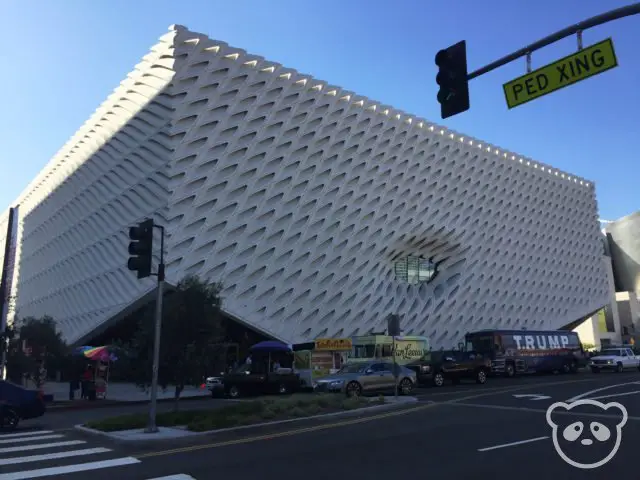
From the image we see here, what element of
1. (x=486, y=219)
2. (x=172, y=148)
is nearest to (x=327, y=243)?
(x=172, y=148)

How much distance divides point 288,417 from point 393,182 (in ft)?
130

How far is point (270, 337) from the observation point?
139 ft

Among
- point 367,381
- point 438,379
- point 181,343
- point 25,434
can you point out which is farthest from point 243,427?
point 438,379

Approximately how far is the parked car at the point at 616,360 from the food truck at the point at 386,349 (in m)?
13.2

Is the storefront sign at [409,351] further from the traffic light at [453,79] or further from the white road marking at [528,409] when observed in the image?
the traffic light at [453,79]

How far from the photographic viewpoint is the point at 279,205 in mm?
43562

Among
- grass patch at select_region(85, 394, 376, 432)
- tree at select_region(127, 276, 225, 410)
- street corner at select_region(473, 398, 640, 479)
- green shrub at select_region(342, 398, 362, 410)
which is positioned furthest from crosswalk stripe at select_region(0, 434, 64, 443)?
street corner at select_region(473, 398, 640, 479)

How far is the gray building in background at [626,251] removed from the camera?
10650cm

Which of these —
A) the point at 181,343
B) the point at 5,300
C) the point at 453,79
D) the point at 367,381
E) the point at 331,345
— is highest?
the point at 453,79

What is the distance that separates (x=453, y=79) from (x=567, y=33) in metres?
1.71

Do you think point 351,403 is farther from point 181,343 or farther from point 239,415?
point 181,343

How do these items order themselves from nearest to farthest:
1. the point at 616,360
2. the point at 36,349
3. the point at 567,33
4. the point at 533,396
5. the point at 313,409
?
the point at 567,33, the point at 313,409, the point at 533,396, the point at 36,349, the point at 616,360

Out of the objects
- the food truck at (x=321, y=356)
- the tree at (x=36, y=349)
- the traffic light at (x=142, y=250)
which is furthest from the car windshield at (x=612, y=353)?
the tree at (x=36, y=349)

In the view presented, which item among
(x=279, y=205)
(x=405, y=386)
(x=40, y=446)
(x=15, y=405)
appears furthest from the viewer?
(x=279, y=205)
